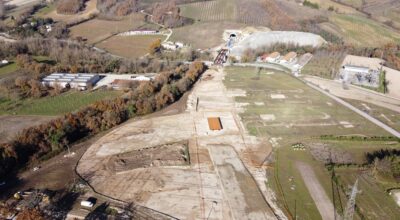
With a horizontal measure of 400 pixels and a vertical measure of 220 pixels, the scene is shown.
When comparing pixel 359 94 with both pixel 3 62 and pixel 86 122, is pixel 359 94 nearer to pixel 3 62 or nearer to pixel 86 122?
pixel 86 122

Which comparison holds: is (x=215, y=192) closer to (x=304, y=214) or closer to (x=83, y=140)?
(x=304, y=214)

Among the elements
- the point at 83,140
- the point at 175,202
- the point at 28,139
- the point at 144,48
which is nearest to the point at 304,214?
the point at 175,202

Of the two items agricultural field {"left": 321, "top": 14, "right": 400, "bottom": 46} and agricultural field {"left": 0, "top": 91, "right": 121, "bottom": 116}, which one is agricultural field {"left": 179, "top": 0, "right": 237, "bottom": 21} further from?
agricultural field {"left": 0, "top": 91, "right": 121, "bottom": 116}

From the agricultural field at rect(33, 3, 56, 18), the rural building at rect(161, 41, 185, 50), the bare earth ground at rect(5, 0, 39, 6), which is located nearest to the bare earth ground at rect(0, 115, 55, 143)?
the rural building at rect(161, 41, 185, 50)

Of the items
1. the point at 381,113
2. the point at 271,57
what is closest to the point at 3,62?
the point at 271,57

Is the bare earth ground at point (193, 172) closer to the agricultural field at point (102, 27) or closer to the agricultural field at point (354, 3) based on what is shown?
the agricultural field at point (102, 27)

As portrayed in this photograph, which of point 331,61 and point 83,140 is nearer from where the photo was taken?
point 83,140

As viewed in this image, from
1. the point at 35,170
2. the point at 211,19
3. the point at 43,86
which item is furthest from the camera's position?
the point at 211,19
